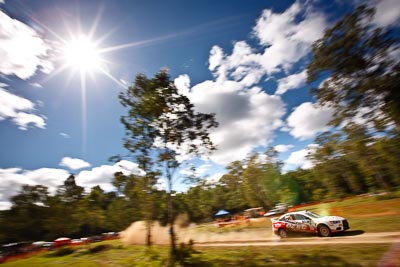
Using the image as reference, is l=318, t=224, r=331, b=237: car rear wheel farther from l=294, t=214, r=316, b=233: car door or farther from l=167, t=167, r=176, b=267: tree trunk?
l=167, t=167, r=176, b=267: tree trunk

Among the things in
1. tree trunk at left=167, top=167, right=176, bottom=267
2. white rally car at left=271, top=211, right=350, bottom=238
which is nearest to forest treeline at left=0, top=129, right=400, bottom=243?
tree trunk at left=167, top=167, right=176, bottom=267

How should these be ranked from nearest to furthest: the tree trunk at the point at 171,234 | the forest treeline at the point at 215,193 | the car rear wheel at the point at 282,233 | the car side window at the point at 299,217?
the tree trunk at the point at 171,234
the car side window at the point at 299,217
the car rear wheel at the point at 282,233
the forest treeline at the point at 215,193

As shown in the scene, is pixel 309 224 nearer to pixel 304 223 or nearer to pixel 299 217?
pixel 304 223

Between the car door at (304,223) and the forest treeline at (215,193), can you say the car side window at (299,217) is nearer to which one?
the car door at (304,223)

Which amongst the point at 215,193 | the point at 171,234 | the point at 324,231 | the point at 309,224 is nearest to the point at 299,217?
the point at 309,224

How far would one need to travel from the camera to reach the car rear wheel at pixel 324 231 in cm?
1386

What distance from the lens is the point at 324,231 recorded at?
554 inches

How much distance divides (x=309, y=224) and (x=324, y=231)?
1.00 metres

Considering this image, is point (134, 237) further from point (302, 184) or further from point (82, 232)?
point (302, 184)

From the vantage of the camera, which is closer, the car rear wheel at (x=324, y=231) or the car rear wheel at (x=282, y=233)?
the car rear wheel at (x=324, y=231)

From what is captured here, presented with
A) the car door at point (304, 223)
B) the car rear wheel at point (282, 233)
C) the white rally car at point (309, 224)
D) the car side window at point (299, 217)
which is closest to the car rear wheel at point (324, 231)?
the white rally car at point (309, 224)

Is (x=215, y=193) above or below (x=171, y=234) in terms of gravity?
above

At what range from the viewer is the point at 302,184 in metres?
84.9

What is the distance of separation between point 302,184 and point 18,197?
8948cm
